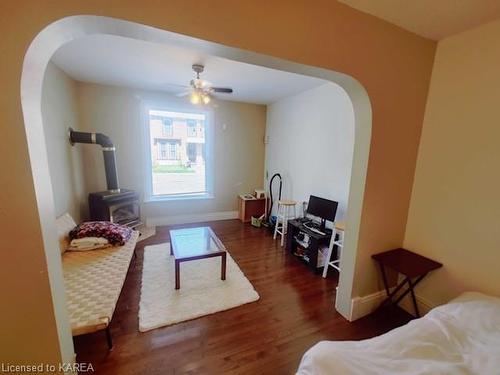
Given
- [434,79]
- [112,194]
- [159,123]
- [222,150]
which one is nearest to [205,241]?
[112,194]

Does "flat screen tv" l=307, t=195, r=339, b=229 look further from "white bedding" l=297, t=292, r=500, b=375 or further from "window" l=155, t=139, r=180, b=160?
"window" l=155, t=139, r=180, b=160

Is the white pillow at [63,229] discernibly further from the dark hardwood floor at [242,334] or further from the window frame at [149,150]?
the window frame at [149,150]

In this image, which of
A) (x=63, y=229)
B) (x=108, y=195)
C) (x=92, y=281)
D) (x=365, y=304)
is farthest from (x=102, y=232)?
(x=365, y=304)

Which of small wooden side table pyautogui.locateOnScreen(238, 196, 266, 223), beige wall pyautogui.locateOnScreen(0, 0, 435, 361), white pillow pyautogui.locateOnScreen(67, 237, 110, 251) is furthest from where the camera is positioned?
small wooden side table pyautogui.locateOnScreen(238, 196, 266, 223)

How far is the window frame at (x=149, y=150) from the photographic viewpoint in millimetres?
3805

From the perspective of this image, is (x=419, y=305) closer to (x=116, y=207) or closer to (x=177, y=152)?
(x=116, y=207)

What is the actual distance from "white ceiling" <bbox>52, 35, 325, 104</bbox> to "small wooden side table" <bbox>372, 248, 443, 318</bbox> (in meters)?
Answer: 2.32

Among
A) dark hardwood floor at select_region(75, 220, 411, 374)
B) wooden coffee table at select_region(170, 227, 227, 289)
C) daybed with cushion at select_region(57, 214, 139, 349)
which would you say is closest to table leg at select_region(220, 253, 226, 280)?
wooden coffee table at select_region(170, 227, 227, 289)

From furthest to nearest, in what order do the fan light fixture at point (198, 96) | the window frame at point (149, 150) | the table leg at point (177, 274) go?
1. the window frame at point (149, 150)
2. the fan light fixture at point (198, 96)
3. the table leg at point (177, 274)

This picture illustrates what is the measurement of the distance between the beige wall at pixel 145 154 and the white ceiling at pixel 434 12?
198 centimetres

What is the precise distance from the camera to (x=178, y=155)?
423cm

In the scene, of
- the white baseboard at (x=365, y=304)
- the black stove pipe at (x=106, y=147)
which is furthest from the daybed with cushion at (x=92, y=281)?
the white baseboard at (x=365, y=304)

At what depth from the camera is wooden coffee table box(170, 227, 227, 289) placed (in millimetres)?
2293

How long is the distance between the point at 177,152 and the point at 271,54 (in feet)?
11.1
